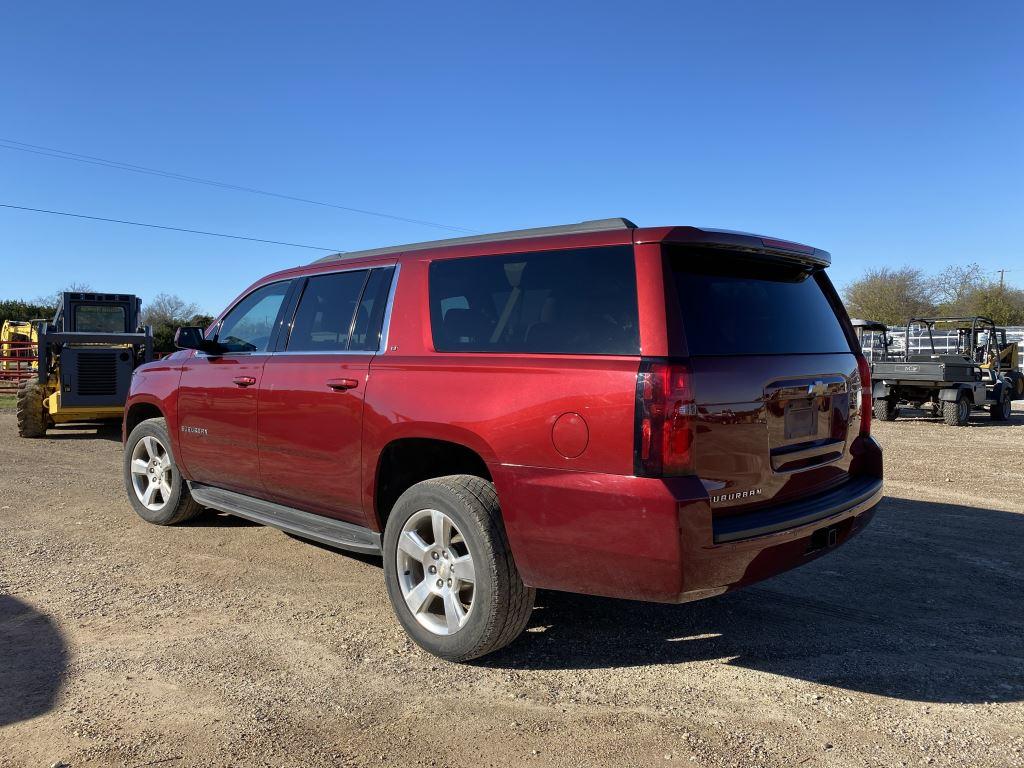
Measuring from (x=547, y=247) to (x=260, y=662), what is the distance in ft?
7.51

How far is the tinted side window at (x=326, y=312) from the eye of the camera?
4312 mm

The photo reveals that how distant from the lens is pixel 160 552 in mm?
5145

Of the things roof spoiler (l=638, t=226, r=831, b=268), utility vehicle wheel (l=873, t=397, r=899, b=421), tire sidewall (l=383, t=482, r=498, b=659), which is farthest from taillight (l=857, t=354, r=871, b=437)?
utility vehicle wheel (l=873, t=397, r=899, b=421)

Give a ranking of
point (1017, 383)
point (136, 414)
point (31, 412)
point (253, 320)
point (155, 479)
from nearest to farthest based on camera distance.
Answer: point (253, 320) < point (155, 479) < point (136, 414) < point (31, 412) < point (1017, 383)

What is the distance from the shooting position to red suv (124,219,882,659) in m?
2.89

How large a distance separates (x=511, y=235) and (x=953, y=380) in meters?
14.1

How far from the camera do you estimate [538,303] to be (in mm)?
3426

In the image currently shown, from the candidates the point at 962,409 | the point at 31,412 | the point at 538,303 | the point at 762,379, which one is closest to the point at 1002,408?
the point at 962,409

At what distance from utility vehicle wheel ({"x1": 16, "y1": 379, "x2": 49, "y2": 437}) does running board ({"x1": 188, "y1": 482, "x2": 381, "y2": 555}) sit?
8.03 m

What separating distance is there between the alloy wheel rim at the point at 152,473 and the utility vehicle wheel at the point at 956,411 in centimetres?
1433

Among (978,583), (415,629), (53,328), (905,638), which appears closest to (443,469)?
(415,629)

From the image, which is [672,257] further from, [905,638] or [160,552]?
[160,552]

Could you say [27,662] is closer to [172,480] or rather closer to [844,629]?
[172,480]

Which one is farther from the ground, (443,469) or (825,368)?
(825,368)
